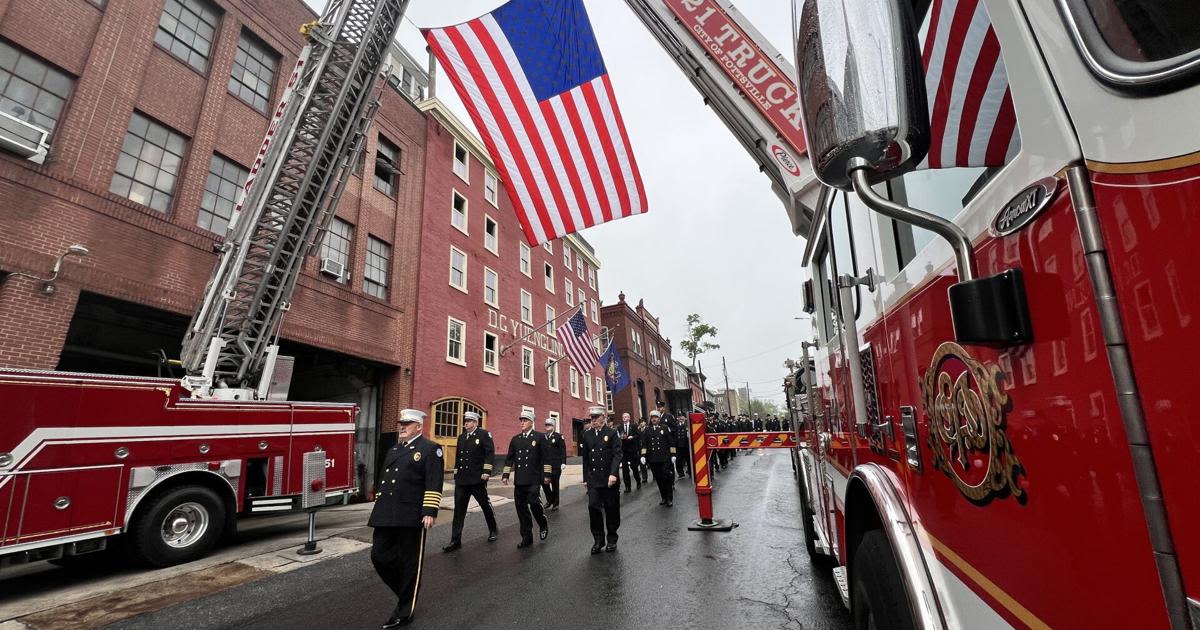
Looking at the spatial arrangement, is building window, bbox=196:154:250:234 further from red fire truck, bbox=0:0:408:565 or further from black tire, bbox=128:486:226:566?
black tire, bbox=128:486:226:566

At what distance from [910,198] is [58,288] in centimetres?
1146

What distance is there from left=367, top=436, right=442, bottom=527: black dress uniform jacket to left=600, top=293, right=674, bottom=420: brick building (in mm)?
27932

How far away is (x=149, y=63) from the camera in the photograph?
10.5m

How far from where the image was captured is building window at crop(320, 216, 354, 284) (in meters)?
13.5

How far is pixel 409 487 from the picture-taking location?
446cm

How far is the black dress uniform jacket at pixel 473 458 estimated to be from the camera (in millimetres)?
7297

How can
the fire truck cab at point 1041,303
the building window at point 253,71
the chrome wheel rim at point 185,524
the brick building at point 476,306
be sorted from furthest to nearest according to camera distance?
1. the brick building at point 476,306
2. the building window at point 253,71
3. the chrome wheel rim at point 185,524
4. the fire truck cab at point 1041,303

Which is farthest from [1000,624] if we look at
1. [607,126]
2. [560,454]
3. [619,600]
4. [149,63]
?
[149,63]

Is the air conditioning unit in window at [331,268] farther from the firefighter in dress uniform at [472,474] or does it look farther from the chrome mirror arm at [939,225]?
the chrome mirror arm at [939,225]

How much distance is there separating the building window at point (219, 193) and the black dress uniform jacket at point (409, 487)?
927 cm

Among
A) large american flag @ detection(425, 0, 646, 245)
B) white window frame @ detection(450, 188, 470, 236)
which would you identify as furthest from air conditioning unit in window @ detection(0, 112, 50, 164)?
white window frame @ detection(450, 188, 470, 236)

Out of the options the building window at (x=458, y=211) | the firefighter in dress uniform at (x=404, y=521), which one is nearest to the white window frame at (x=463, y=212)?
the building window at (x=458, y=211)

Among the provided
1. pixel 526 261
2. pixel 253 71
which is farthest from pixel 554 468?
pixel 526 261

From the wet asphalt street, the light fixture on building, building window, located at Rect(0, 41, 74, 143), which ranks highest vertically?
building window, located at Rect(0, 41, 74, 143)
